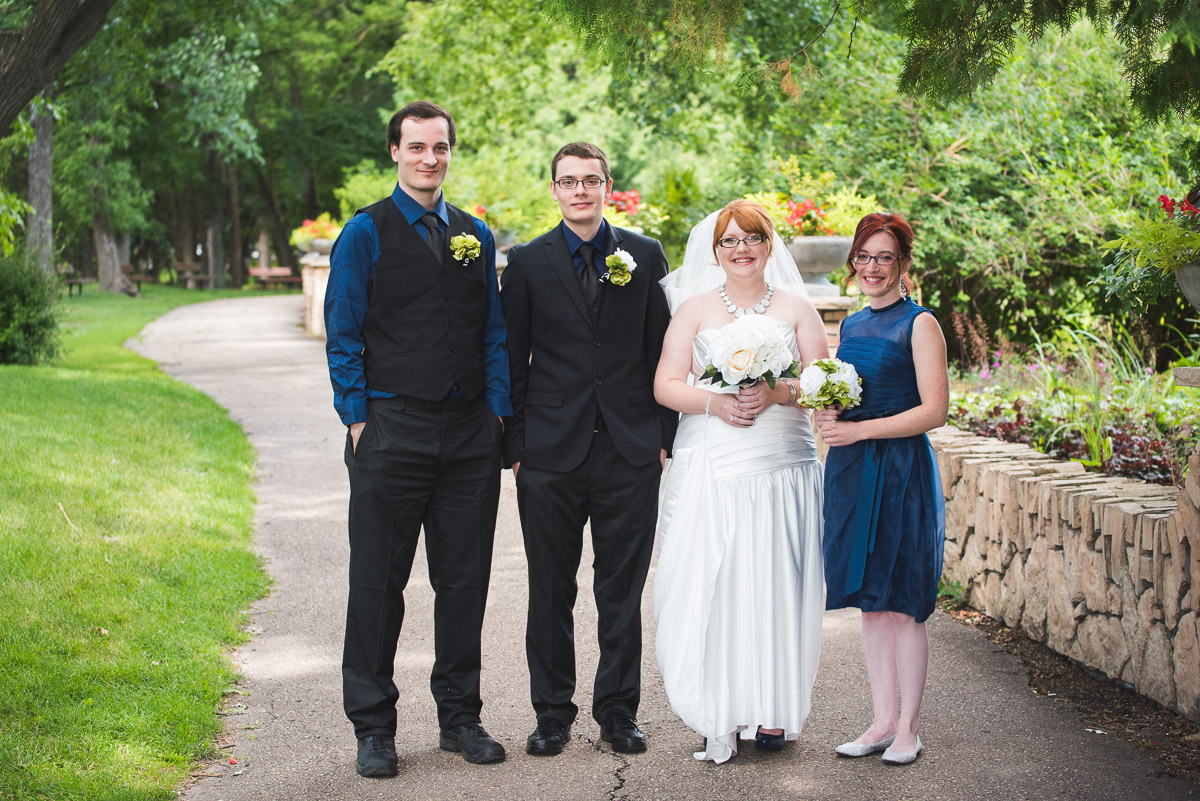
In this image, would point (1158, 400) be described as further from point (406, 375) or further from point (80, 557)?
point (80, 557)

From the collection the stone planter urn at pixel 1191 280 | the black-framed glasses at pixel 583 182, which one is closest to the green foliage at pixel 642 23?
the black-framed glasses at pixel 583 182

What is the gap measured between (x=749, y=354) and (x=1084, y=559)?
6.91ft

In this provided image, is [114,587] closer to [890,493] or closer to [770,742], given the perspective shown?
[770,742]

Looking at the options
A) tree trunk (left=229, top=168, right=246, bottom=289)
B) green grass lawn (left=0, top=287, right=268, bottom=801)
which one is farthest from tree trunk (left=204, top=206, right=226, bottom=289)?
green grass lawn (left=0, top=287, right=268, bottom=801)

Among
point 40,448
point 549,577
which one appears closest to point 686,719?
point 549,577

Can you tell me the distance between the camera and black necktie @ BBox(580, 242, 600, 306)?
162 inches

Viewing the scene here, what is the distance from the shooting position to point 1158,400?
262 inches

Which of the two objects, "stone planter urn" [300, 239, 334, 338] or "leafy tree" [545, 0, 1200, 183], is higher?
"leafy tree" [545, 0, 1200, 183]

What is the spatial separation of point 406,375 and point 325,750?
1457 millimetres

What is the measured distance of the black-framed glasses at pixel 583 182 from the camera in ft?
13.2

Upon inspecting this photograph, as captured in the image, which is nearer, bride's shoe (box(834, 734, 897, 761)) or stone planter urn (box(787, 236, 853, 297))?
bride's shoe (box(834, 734, 897, 761))

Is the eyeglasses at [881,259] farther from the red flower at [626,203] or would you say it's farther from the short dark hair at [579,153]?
the red flower at [626,203]

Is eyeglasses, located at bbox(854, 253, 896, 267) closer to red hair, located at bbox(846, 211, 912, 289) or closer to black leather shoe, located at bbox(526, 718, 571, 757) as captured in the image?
red hair, located at bbox(846, 211, 912, 289)

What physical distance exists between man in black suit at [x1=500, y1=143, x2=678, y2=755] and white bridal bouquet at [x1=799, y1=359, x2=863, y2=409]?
2.05 ft
